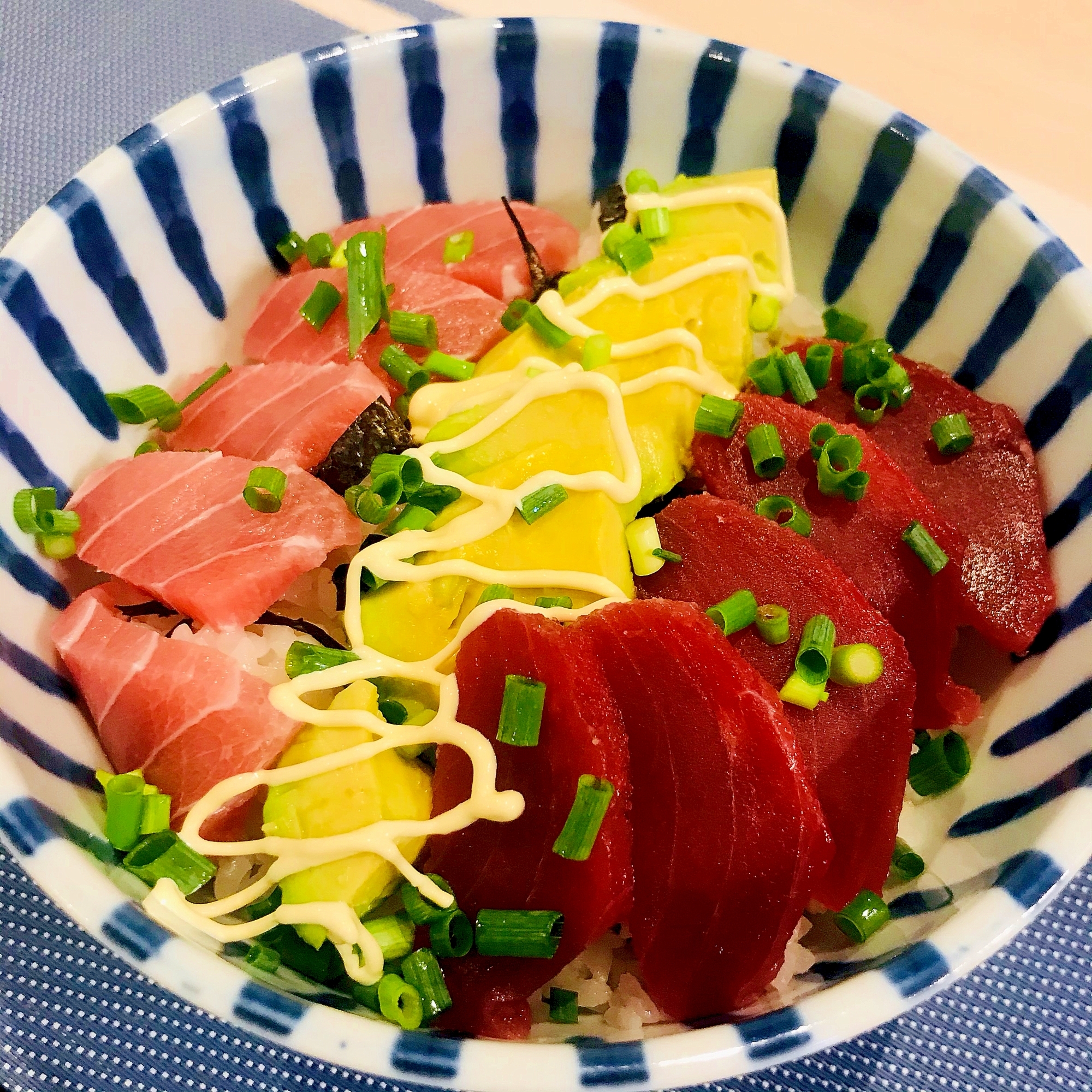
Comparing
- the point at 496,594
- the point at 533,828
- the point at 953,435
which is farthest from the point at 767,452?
the point at 533,828

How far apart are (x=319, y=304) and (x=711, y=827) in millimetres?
1314

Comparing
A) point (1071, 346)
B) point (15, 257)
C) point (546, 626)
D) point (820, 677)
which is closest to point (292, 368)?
point (15, 257)

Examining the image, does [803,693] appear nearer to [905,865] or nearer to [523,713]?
[905,865]

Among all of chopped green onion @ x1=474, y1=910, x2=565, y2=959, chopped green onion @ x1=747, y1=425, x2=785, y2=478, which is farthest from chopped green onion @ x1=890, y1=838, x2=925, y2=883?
chopped green onion @ x1=747, y1=425, x2=785, y2=478

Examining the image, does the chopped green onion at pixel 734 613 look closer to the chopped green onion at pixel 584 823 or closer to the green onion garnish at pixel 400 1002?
the chopped green onion at pixel 584 823

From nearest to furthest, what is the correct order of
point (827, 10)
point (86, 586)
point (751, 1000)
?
point (751, 1000) → point (86, 586) → point (827, 10)

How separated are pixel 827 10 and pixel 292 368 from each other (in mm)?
2273

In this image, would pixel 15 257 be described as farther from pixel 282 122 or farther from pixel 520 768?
pixel 520 768

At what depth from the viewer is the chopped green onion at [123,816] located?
133 cm

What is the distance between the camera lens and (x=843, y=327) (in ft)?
6.72

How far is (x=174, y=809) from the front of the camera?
1.43 meters

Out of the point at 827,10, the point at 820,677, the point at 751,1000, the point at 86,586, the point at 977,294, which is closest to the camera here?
the point at 751,1000

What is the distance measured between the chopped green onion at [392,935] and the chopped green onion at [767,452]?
1.03 m

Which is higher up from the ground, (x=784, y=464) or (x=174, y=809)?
(x=784, y=464)
